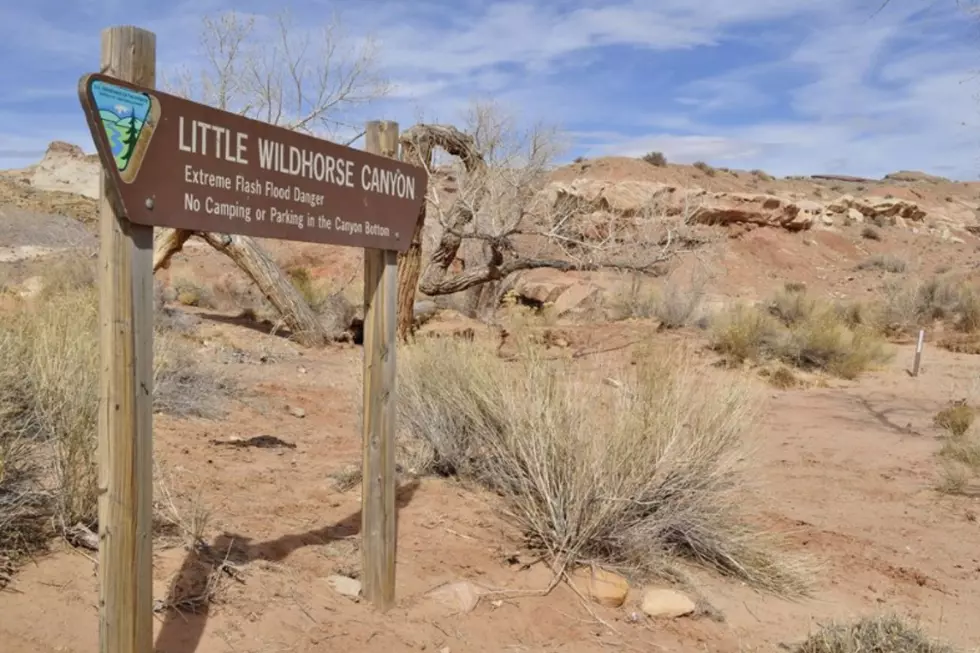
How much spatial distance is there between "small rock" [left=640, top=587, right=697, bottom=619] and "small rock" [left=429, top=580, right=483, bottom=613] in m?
0.94

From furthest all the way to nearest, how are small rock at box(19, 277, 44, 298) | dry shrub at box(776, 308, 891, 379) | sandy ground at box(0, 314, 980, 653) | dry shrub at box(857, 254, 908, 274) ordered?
dry shrub at box(857, 254, 908, 274) < dry shrub at box(776, 308, 891, 379) < small rock at box(19, 277, 44, 298) < sandy ground at box(0, 314, 980, 653)

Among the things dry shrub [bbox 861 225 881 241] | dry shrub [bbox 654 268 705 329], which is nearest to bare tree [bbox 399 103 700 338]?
dry shrub [bbox 654 268 705 329]

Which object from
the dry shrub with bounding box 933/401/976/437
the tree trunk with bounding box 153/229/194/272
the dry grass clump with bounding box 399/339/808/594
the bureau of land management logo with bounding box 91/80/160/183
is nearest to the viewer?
the bureau of land management logo with bounding box 91/80/160/183

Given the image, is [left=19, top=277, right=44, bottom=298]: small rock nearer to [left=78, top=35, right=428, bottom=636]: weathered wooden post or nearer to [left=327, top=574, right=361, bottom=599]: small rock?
[left=327, top=574, right=361, bottom=599]: small rock

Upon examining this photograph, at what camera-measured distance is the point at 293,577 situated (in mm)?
4359

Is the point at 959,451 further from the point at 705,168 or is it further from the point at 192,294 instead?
the point at 705,168

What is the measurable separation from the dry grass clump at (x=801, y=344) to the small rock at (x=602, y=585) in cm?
1037

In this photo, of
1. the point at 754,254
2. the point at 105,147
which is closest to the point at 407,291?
the point at 105,147

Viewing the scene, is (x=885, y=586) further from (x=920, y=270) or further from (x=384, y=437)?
(x=920, y=270)

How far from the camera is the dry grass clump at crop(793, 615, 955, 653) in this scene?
4.12m

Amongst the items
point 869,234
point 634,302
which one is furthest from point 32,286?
point 869,234

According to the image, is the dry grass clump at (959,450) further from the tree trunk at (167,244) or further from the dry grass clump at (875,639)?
the tree trunk at (167,244)

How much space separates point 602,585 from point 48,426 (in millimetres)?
3055

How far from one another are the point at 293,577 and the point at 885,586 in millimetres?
3858
